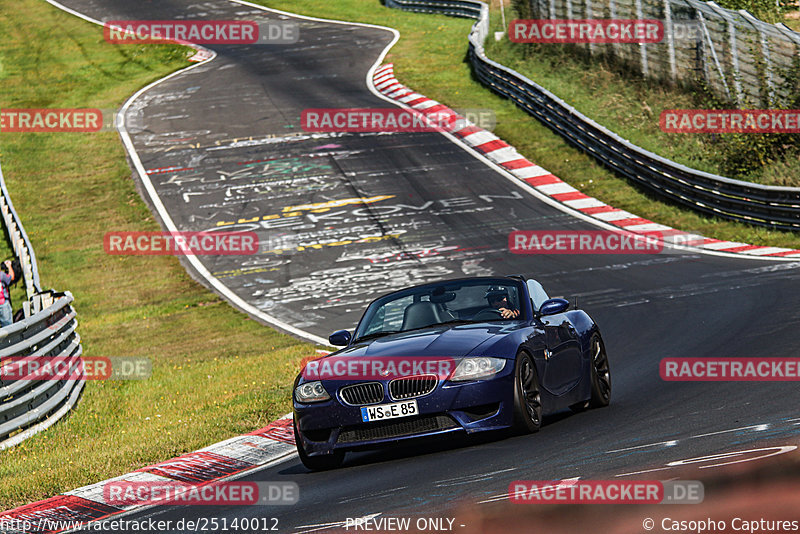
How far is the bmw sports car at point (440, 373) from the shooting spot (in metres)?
8.16

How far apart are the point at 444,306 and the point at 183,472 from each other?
2554 mm

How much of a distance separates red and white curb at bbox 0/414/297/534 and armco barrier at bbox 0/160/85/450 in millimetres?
2733

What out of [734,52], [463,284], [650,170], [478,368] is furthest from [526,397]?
[734,52]

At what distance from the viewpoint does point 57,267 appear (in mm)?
24469

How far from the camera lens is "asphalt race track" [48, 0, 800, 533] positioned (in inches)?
292

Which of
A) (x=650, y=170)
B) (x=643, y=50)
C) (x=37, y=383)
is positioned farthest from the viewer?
(x=643, y=50)

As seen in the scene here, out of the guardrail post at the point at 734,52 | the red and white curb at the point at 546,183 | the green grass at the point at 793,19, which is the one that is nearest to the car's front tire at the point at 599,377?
the red and white curb at the point at 546,183

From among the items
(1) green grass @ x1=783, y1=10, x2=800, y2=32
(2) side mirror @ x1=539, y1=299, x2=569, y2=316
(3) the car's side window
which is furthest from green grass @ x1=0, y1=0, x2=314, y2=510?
(1) green grass @ x1=783, y1=10, x2=800, y2=32

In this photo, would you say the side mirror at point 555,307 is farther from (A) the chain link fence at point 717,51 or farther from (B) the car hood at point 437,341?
(A) the chain link fence at point 717,51

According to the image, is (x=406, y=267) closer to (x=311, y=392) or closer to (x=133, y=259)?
(x=133, y=259)

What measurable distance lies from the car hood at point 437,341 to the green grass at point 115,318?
240 cm

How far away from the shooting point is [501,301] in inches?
378

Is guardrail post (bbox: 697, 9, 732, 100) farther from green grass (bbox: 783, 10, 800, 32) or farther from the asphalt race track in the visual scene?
green grass (bbox: 783, 10, 800, 32)

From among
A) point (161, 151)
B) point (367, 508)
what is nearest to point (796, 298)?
point (367, 508)
